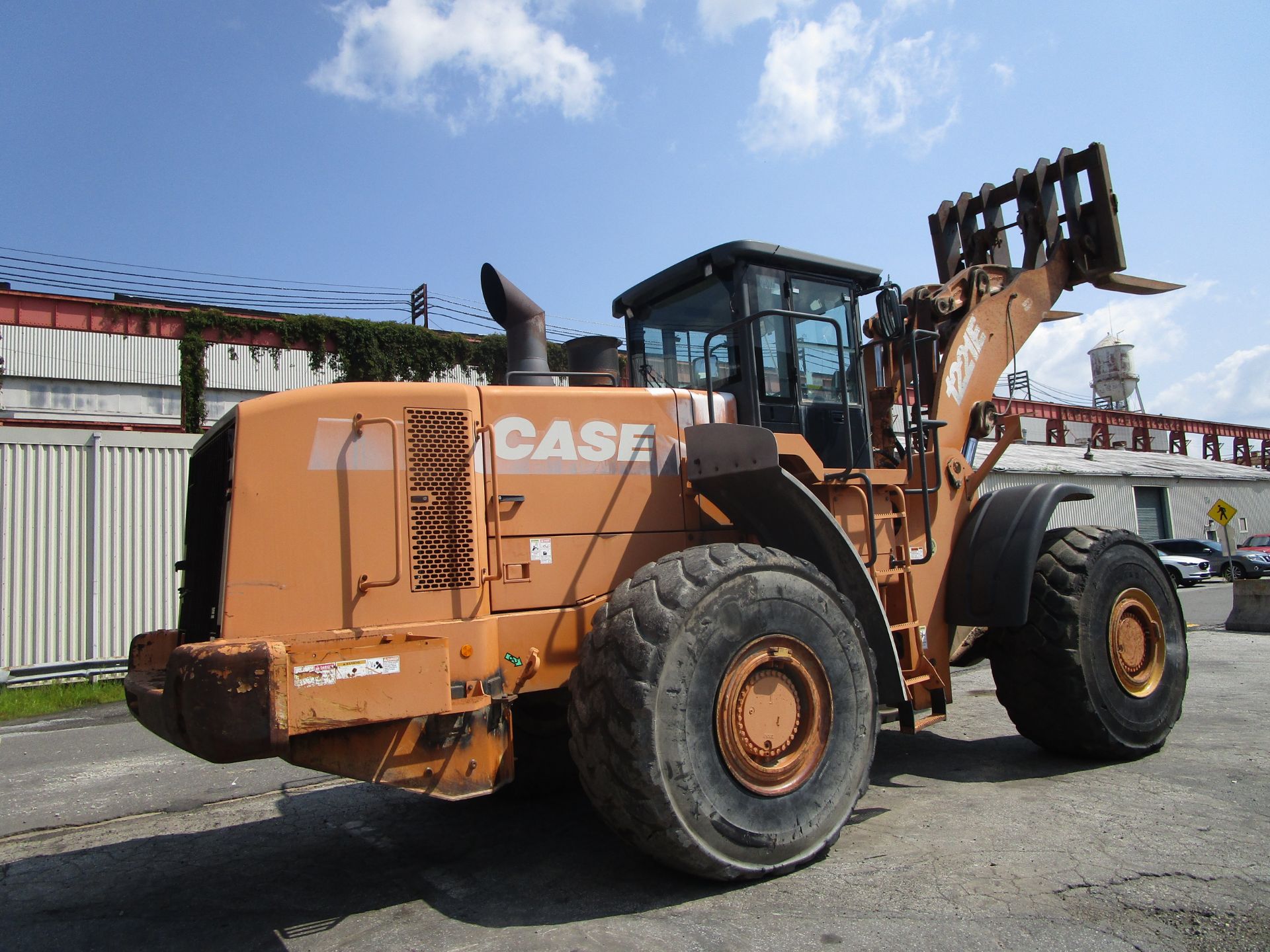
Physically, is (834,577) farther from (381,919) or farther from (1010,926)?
(381,919)

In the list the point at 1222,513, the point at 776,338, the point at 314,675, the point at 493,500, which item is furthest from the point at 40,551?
the point at 1222,513

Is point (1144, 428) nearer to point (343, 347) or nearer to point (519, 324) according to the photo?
point (343, 347)

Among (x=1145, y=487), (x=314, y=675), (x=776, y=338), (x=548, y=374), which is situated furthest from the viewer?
(x=1145, y=487)

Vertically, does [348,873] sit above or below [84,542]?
below

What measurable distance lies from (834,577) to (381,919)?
274cm

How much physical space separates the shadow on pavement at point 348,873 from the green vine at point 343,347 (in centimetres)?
2270

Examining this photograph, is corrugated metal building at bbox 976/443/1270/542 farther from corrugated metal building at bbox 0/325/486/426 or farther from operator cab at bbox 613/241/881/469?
corrugated metal building at bbox 0/325/486/426

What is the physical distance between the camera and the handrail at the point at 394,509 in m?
3.98

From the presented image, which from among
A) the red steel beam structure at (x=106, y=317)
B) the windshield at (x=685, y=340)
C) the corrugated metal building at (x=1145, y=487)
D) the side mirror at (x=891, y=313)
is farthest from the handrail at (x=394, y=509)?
the red steel beam structure at (x=106, y=317)

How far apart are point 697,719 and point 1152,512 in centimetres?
3555

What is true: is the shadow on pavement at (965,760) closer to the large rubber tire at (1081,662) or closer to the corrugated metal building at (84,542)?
the large rubber tire at (1081,662)

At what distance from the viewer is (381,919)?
3.82 m

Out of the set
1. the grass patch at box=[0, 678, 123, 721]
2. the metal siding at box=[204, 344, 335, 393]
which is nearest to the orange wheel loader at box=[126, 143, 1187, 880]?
the grass patch at box=[0, 678, 123, 721]

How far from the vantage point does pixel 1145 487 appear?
33469 millimetres
